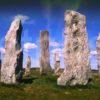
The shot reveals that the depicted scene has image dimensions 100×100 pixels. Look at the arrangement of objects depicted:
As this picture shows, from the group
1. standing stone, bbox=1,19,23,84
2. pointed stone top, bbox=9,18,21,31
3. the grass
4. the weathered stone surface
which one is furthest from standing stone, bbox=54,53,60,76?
standing stone, bbox=1,19,23,84

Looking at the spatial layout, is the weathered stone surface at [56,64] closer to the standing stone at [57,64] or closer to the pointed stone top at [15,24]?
the standing stone at [57,64]

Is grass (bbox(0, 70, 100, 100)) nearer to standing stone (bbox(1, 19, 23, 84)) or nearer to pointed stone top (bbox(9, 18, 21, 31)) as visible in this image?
standing stone (bbox(1, 19, 23, 84))

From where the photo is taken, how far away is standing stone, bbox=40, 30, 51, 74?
53.4 meters

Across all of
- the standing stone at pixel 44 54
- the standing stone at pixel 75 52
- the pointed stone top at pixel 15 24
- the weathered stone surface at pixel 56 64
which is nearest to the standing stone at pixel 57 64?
the weathered stone surface at pixel 56 64

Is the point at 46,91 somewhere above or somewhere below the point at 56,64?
below

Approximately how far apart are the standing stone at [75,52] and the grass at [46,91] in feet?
3.61

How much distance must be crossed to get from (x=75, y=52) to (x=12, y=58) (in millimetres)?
6017

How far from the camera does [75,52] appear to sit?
108 feet

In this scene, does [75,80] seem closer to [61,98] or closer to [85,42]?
[85,42]

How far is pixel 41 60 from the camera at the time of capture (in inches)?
2106

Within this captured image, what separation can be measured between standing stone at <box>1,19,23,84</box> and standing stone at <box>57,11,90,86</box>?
4.42 m

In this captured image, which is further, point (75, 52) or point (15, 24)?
point (15, 24)

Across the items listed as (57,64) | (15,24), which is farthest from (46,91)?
(57,64)

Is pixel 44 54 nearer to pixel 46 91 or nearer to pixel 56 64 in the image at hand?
pixel 56 64
